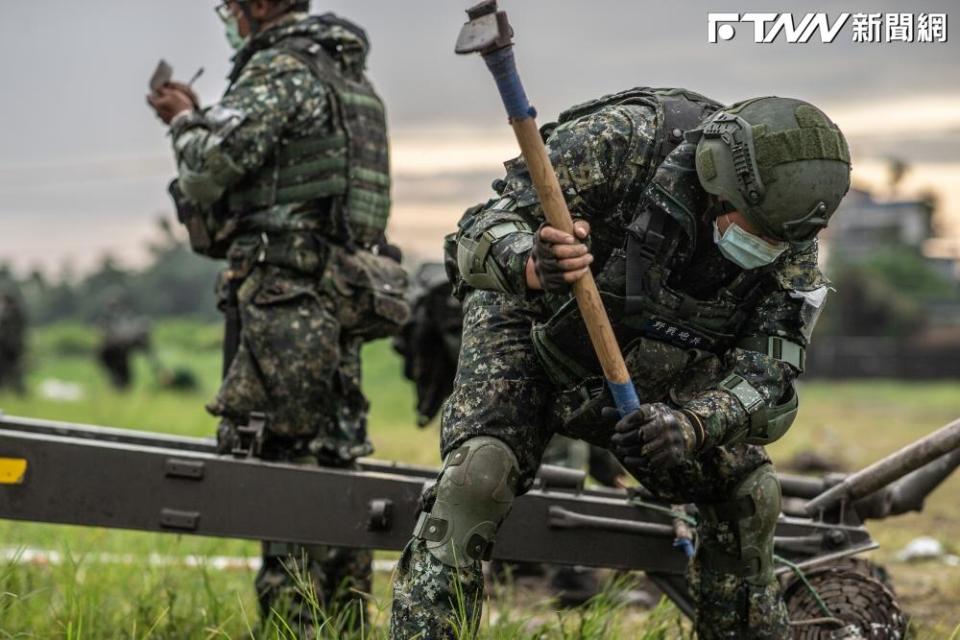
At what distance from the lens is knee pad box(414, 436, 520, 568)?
401 cm

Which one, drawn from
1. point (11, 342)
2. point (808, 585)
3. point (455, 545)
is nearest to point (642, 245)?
point (455, 545)

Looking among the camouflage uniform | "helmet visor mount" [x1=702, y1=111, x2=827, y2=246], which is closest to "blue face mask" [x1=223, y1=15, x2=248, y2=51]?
the camouflage uniform

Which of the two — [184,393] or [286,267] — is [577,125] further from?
[184,393]

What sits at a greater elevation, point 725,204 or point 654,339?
point 725,204

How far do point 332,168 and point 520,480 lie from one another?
1777 mm

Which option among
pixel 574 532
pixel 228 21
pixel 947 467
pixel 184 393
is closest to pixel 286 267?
pixel 228 21

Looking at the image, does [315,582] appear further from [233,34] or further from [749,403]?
[233,34]

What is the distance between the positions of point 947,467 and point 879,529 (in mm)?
3480

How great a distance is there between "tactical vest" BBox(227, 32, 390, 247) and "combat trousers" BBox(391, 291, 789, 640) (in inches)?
46.2

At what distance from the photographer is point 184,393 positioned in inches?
711

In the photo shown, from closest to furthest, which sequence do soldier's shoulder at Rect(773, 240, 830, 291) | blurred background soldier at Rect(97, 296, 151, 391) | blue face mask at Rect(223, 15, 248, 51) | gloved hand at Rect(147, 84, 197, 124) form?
soldier's shoulder at Rect(773, 240, 830, 291) < gloved hand at Rect(147, 84, 197, 124) < blue face mask at Rect(223, 15, 248, 51) < blurred background soldier at Rect(97, 296, 151, 391)

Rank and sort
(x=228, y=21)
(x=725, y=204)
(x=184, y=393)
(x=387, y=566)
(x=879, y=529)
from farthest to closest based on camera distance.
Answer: (x=184, y=393)
(x=879, y=529)
(x=387, y=566)
(x=228, y=21)
(x=725, y=204)

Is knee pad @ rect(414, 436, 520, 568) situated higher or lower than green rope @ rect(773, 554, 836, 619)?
higher

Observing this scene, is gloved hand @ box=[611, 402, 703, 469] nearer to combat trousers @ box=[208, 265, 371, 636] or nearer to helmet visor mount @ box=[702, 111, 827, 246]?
helmet visor mount @ box=[702, 111, 827, 246]
